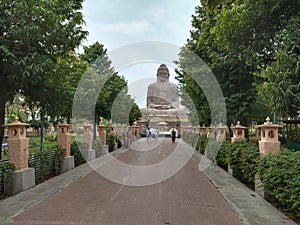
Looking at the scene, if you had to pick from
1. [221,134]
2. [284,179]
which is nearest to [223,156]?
[221,134]

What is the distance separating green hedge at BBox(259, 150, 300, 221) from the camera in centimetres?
538

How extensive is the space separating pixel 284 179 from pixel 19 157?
6.56m

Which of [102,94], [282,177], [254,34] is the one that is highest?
[254,34]

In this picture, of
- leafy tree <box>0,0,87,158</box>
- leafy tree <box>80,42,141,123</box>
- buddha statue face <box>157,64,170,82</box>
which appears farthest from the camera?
buddha statue face <box>157,64,170,82</box>

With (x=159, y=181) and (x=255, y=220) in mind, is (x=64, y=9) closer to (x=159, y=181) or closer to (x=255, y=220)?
(x=159, y=181)

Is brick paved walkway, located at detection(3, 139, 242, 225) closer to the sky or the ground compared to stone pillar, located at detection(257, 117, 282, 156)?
closer to the ground

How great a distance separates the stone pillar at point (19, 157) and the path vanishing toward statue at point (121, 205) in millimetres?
284

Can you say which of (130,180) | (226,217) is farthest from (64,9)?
(226,217)

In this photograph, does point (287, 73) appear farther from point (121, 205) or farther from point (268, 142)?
point (121, 205)

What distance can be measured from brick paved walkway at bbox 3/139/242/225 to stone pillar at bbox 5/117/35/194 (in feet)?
3.59

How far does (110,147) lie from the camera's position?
20641 millimetres

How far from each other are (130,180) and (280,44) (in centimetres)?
691

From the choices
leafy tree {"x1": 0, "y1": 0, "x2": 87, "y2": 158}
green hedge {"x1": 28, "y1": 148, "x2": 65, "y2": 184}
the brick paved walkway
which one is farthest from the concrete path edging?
leafy tree {"x1": 0, "y1": 0, "x2": 87, "y2": 158}

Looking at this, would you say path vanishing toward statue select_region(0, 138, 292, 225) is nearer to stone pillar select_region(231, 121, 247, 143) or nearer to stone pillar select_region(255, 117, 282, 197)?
stone pillar select_region(255, 117, 282, 197)
